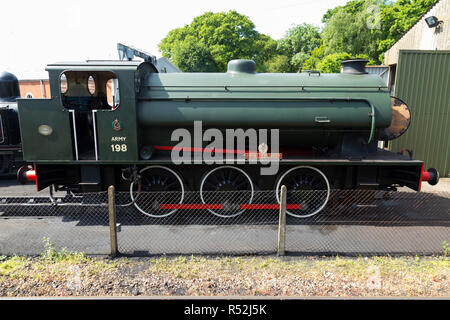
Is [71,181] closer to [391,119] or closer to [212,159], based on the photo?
[212,159]

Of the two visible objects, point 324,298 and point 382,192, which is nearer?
point 324,298

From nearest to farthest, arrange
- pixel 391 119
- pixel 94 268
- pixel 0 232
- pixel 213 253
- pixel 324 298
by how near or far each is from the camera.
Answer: pixel 324 298
pixel 94 268
pixel 213 253
pixel 0 232
pixel 391 119

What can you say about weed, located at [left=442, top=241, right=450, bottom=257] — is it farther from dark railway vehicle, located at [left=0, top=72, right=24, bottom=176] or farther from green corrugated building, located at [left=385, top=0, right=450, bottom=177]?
dark railway vehicle, located at [left=0, top=72, right=24, bottom=176]

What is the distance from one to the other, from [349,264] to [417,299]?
3.59 ft

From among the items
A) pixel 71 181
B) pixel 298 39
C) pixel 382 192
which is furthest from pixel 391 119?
pixel 298 39

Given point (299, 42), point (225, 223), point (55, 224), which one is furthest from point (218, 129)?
point (299, 42)

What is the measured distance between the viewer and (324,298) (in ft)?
11.4

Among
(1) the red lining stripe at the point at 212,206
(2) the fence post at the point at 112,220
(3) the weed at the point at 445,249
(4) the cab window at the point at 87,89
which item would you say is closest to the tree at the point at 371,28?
(4) the cab window at the point at 87,89

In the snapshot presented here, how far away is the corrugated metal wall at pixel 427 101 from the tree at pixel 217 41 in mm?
32600

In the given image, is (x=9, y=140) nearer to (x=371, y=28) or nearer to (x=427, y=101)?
(x=427, y=101)

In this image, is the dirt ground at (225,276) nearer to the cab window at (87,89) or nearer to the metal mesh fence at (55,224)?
the metal mesh fence at (55,224)

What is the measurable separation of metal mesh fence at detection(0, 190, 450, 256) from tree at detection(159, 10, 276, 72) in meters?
34.9

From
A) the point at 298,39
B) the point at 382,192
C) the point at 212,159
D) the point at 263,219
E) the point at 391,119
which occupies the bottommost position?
the point at 263,219

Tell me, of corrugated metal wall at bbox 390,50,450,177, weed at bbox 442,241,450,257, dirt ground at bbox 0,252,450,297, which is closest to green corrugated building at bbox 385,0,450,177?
corrugated metal wall at bbox 390,50,450,177
